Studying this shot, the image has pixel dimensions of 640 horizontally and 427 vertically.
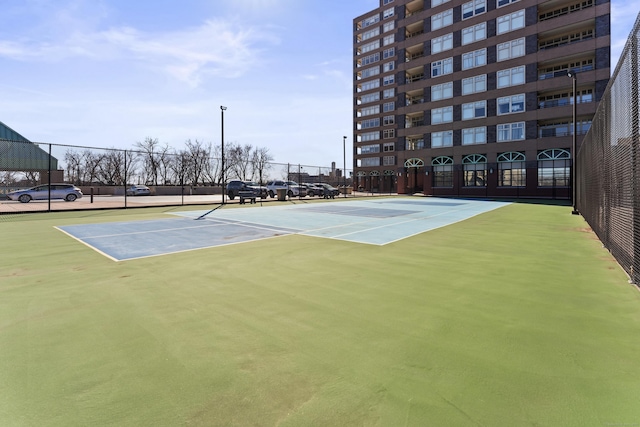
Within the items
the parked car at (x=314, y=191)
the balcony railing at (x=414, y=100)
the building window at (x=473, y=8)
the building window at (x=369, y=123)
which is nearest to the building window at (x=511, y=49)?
the building window at (x=473, y=8)

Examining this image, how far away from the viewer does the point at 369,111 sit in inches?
3735

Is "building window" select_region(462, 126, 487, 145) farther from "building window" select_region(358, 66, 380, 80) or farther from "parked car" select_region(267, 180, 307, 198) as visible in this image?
"building window" select_region(358, 66, 380, 80)

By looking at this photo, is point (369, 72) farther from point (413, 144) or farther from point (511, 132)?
point (511, 132)

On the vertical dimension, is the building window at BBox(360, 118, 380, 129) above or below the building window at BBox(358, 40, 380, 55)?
below

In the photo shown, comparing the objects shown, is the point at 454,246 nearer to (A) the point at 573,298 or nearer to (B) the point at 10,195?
(A) the point at 573,298

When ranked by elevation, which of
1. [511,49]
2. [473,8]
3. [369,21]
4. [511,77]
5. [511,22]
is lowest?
[511,77]

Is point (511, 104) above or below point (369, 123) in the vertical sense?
below

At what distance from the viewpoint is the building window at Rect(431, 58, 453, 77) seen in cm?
5094

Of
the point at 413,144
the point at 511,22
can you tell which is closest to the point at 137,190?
the point at 413,144

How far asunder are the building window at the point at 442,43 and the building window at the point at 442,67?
5.94 ft

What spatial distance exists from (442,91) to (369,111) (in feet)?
146

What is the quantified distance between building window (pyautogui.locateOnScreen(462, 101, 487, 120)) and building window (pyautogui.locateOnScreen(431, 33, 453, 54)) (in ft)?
32.0

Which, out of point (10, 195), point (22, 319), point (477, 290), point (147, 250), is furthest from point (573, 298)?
point (10, 195)

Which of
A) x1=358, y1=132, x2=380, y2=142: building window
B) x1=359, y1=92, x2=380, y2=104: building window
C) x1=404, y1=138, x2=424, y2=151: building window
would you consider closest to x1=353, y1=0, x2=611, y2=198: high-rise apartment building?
x1=404, y1=138, x2=424, y2=151: building window
